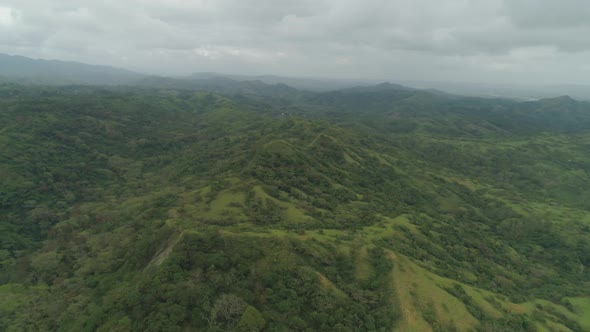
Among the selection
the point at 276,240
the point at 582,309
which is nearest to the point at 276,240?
the point at 276,240

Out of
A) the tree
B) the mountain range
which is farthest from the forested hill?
the mountain range

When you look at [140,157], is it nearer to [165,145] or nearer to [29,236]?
[165,145]

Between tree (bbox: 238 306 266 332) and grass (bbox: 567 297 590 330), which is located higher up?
tree (bbox: 238 306 266 332)

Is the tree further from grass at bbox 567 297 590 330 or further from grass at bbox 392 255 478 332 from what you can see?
grass at bbox 567 297 590 330

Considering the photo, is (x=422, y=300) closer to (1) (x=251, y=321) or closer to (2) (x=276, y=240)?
(2) (x=276, y=240)

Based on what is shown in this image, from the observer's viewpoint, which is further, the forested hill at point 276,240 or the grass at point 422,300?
the grass at point 422,300

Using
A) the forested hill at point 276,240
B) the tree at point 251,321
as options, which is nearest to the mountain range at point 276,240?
the tree at point 251,321

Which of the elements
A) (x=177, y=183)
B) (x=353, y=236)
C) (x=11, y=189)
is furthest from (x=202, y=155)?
(x=353, y=236)

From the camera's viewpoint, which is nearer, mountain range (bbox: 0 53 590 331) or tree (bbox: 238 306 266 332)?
tree (bbox: 238 306 266 332)

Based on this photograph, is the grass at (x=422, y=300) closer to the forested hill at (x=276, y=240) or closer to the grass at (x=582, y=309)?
the forested hill at (x=276, y=240)
